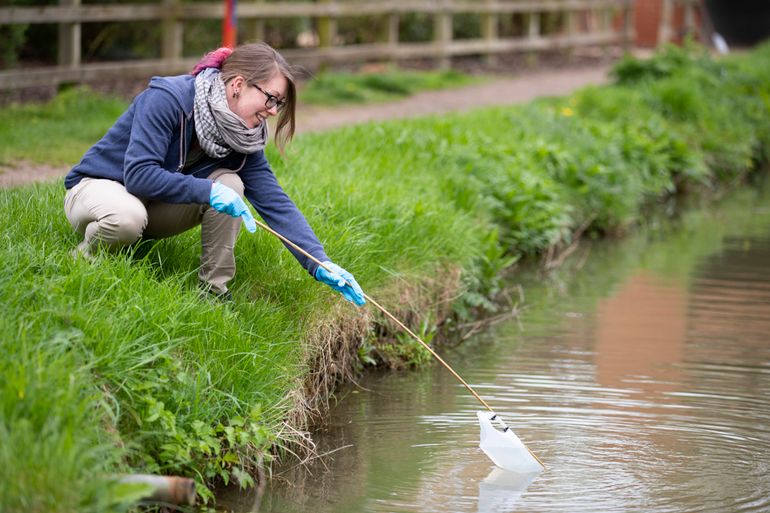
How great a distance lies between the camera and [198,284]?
4.75m

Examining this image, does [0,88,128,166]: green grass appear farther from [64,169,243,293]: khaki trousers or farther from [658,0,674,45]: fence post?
[658,0,674,45]: fence post

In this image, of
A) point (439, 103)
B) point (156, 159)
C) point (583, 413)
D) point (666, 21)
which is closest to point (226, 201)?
point (156, 159)

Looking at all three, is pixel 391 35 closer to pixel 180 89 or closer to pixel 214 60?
pixel 214 60

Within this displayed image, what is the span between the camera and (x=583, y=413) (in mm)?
5270

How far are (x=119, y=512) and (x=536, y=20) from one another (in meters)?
16.6

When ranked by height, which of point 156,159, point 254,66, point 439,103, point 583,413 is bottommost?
point 583,413

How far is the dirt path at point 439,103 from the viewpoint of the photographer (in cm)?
741

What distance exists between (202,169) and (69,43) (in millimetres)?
6222

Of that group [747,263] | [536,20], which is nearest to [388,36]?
[536,20]

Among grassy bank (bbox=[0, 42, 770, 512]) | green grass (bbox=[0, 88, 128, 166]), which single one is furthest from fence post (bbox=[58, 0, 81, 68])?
grassy bank (bbox=[0, 42, 770, 512])

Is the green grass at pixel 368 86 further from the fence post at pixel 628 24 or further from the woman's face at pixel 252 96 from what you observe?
the fence post at pixel 628 24

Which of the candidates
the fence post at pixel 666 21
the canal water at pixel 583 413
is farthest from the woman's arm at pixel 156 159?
the fence post at pixel 666 21

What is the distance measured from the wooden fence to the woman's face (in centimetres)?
566

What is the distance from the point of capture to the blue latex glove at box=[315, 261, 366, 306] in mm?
4578
